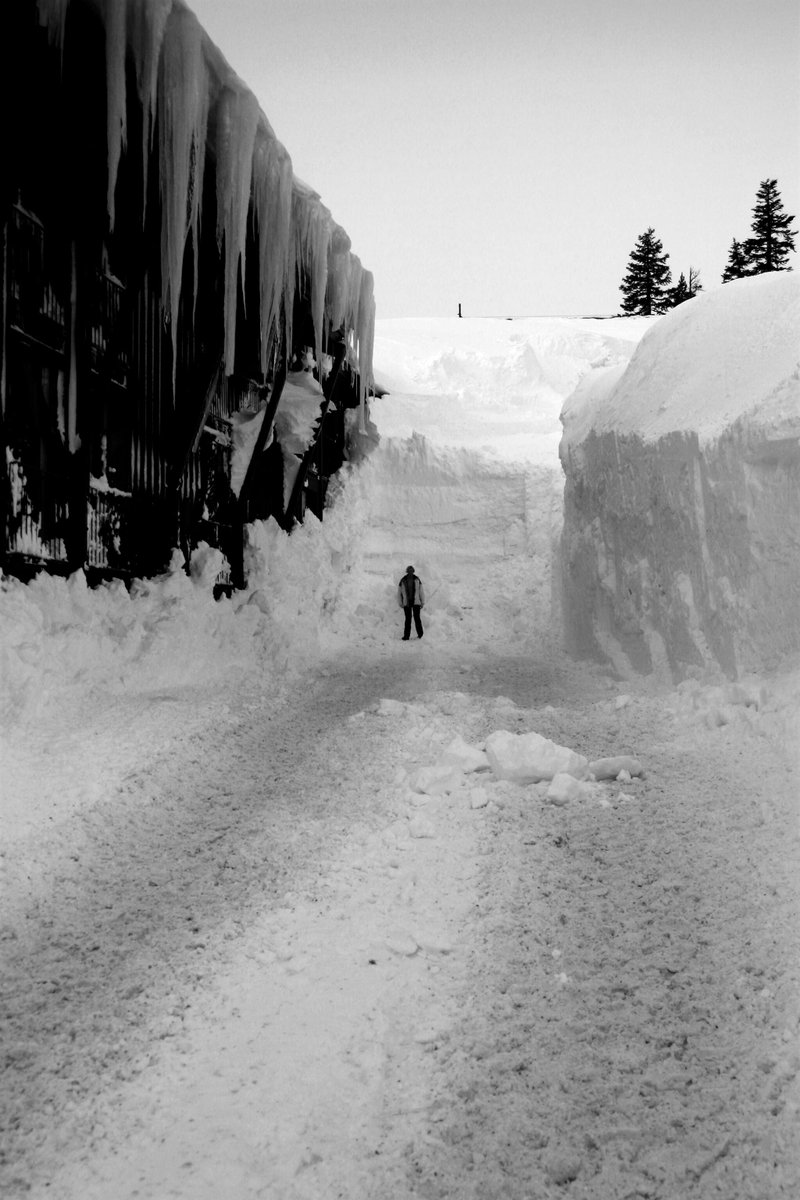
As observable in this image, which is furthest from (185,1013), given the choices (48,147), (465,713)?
(48,147)

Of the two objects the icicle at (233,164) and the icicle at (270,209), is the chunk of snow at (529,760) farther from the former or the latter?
the icicle at (270,209)

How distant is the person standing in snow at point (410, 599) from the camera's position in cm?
1220

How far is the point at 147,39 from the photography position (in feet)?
17.8

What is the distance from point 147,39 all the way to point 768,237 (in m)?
24.0

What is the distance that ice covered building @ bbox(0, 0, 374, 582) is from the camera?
18.1 feet

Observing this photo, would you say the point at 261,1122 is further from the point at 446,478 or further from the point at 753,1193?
the point at 446,478

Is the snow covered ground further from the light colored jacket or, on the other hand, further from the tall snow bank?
the light colored jacket

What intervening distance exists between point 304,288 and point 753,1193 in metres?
9.47

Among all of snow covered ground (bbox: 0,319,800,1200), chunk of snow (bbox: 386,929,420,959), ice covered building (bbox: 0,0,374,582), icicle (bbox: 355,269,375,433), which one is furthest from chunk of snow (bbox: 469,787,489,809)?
icicle (bbox: 355,269,375,433)

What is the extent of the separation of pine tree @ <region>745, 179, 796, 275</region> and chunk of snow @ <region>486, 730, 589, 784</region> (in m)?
22.1

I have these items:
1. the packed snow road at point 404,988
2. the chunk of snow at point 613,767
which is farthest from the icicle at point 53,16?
the chunk of snow at point 613,767

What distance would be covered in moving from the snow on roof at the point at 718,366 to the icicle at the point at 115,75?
5241 millimetres

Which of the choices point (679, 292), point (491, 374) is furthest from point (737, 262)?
point (491, 374)

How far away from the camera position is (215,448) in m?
10.4
